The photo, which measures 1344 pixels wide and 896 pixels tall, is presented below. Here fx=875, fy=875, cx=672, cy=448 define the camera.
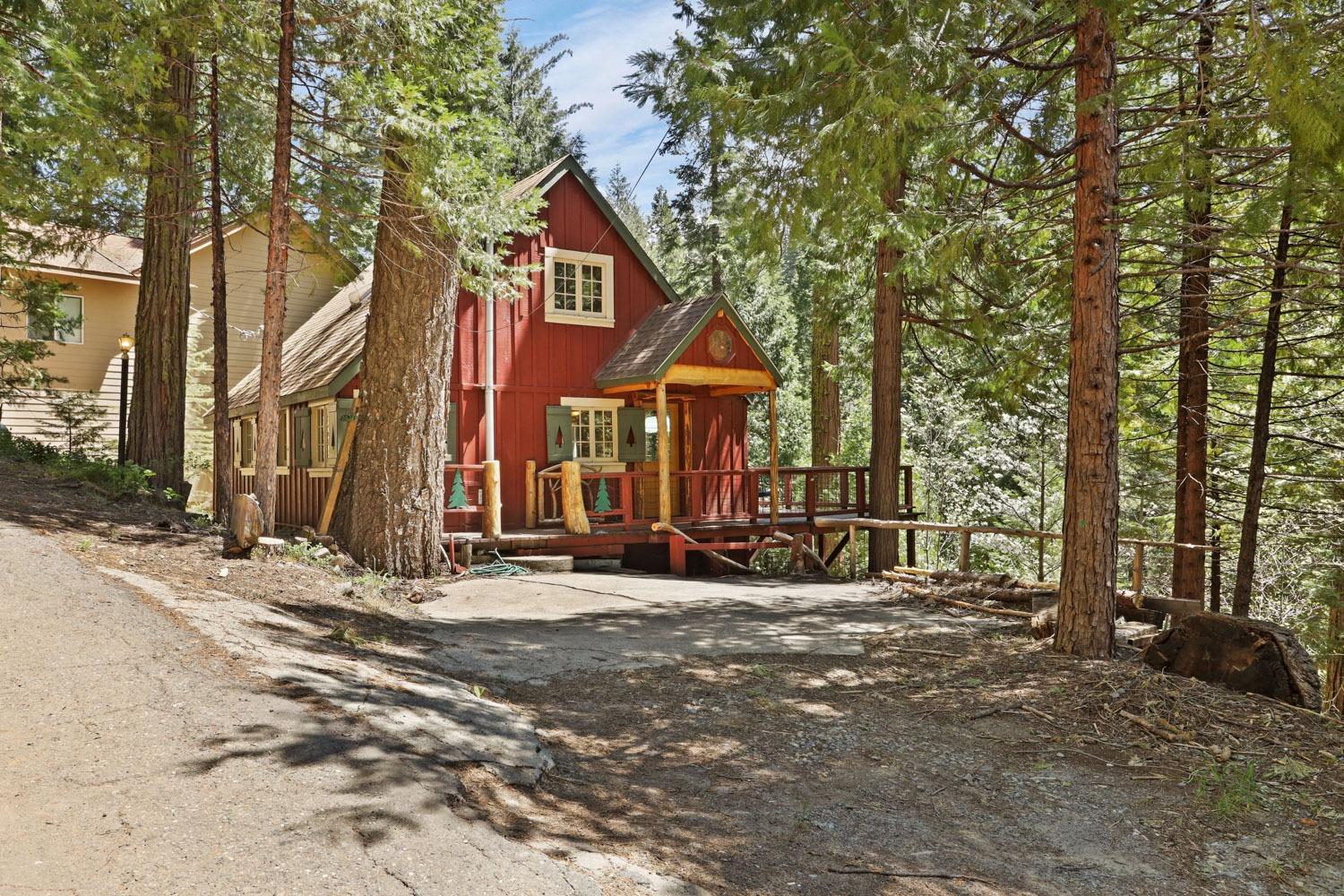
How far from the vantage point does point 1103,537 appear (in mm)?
6668

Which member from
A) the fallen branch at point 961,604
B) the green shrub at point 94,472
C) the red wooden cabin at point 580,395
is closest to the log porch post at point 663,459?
the red wooden cabin at point 580,395

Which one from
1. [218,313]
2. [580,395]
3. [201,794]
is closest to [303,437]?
[218,313]

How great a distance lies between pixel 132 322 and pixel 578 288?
1281 centimetres

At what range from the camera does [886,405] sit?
533 inches

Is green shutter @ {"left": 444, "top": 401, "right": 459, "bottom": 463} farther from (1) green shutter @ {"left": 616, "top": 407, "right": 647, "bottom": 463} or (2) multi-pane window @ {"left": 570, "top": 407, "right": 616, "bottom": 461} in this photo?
(1) green shutter @ {"left": 616, "top": 407, "right": 647, "bottom": 463}

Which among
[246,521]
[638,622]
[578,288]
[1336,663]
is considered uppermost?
[578,288]

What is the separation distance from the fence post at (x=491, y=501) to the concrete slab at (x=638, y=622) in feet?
4.85

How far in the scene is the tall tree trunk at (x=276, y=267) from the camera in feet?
31.9

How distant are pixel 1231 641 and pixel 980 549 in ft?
70.0

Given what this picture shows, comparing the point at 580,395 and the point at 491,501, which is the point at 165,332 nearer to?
the point at 491,501

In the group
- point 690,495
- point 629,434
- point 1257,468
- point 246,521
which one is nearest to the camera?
point 246,521

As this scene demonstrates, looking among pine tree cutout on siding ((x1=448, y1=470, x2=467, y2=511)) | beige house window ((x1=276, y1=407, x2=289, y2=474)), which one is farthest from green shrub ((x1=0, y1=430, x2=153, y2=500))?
pine tree cutout on siding ((x1=448, y1=470, x2=467, y2=511))

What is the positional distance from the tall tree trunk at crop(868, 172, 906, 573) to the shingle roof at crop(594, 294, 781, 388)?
6.94 ft

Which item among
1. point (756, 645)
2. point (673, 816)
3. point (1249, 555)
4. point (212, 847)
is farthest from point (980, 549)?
point (212, 847)
